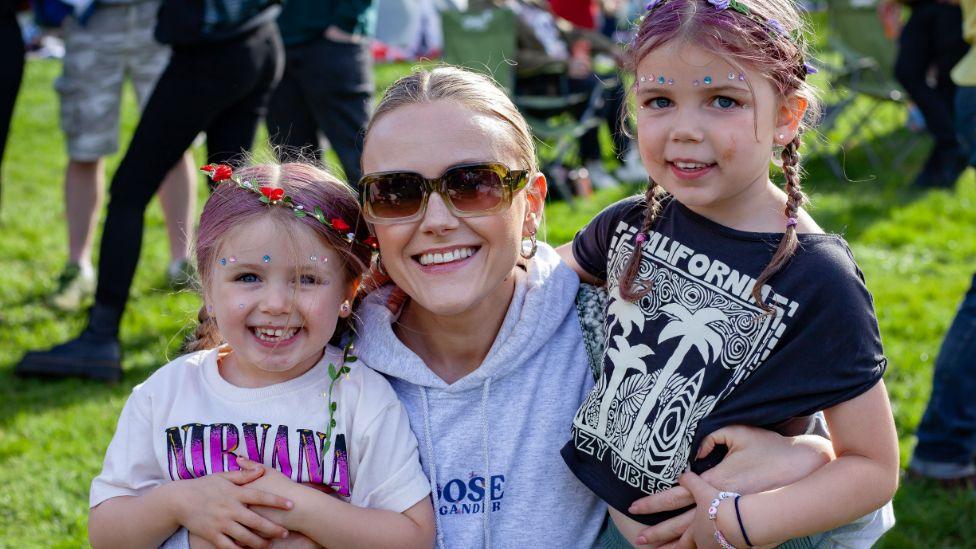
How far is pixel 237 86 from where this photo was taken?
441 cm

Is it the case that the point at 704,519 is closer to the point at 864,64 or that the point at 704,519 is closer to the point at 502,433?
the point at 502,433

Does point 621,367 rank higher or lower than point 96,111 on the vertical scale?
higher

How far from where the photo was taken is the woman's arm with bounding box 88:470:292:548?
2186 mm

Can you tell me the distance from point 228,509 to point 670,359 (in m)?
0.98

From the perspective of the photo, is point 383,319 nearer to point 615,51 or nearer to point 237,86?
point 237,86

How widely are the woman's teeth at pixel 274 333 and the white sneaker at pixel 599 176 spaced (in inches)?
253

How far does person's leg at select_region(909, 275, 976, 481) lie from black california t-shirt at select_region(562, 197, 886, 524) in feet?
5.99

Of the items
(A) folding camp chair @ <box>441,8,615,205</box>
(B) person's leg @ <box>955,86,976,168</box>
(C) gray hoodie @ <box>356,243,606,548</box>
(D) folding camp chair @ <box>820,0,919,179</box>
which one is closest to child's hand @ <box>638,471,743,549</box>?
(C) gray hoodie @ <box>356,243,606,548</box>

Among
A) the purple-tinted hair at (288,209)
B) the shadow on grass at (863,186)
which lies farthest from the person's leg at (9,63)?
the shadow on grass at (863,186)

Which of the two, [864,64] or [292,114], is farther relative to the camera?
[864,64]

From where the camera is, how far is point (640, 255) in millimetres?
2340

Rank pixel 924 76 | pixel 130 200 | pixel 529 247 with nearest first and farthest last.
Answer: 1. pixel 529 247
2. pixel 130 200
3. pixel 924 76

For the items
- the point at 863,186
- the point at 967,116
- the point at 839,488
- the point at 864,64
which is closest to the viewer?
the point at 839,488

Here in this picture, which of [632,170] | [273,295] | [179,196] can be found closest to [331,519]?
[273,295]
